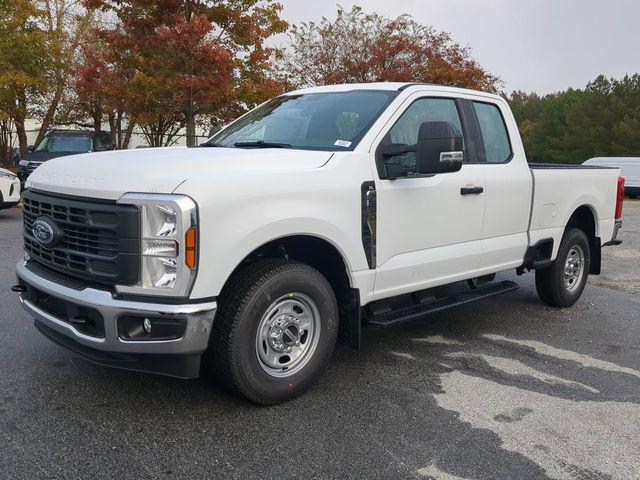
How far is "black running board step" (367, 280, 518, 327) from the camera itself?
4195 millimetres

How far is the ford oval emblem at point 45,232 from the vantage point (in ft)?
11.5

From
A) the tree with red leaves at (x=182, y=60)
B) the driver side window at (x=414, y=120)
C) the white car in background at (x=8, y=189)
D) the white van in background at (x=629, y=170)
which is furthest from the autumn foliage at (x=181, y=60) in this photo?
the driver side window at (x=414, y=120)

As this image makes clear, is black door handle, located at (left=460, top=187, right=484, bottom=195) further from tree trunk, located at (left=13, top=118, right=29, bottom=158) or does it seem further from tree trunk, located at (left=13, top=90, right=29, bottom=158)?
tree trunk, located at (left=13, top=118, right=29, bottom=158)

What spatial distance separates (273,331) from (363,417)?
2.39 feet

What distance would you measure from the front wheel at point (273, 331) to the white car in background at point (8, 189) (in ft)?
33.6

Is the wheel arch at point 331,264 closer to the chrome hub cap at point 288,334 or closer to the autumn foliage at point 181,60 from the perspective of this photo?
the chrome hub cap at point 288,334

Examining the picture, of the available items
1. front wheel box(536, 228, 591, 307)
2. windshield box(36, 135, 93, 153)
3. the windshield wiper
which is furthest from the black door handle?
windshield box(36, 135, 93, 153)

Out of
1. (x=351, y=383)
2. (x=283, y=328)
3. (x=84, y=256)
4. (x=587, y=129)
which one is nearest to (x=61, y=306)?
(x=84, y=256)

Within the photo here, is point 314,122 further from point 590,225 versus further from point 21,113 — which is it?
point 21,113

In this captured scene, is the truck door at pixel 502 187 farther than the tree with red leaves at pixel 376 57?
No

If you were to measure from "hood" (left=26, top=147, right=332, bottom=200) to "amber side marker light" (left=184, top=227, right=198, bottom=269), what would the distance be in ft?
0.78

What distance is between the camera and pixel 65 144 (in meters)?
15.7

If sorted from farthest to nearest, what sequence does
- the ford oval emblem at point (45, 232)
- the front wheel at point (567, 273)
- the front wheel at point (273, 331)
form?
the front wheel at point (567, 273)
the ford oval emblem at point (45, 232)
the front wheel at point (273, 331)

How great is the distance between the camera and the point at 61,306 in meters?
3.49
